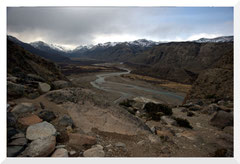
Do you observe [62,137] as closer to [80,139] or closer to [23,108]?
[80,139]

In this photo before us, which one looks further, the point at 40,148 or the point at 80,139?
the point at 80,139

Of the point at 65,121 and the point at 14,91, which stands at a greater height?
the point at 14,91

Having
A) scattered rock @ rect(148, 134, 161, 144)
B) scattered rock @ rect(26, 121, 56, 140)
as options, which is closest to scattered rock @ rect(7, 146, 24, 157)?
scattered rock @ rect(26, 121, 56, 140)

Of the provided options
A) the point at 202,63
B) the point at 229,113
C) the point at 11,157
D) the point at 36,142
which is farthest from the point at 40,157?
the point at 202,63

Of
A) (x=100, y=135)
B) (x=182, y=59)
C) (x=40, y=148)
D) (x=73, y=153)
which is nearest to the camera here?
(x=40, y=148)

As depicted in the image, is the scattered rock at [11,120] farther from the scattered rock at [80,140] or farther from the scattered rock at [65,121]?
the scattered rock at [80,140]

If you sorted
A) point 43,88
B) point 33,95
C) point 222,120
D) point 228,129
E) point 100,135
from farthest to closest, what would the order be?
point 43,88 → point 222,120 → point 33,95 → point 228,129 → point 100,135

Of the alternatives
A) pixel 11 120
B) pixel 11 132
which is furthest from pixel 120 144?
pixel 11 120
